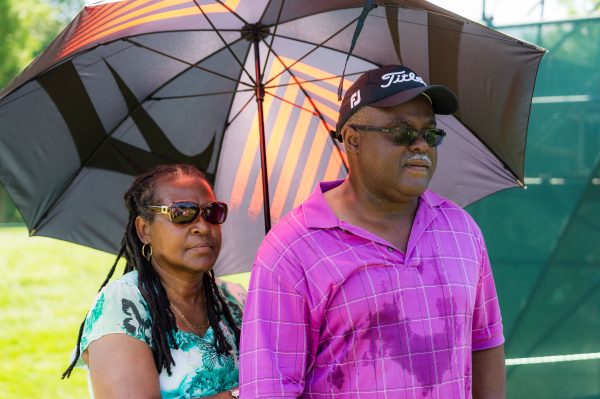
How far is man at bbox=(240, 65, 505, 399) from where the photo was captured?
215cm

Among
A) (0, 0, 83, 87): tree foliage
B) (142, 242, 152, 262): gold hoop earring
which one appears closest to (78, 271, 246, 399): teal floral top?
(142, 242, 152, 262): gold hoop earring

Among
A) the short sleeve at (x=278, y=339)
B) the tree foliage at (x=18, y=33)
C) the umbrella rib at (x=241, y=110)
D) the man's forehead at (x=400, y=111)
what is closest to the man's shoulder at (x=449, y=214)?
Answer: the man's forehead at (x=400, y=111)

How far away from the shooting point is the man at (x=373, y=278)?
7.06ft

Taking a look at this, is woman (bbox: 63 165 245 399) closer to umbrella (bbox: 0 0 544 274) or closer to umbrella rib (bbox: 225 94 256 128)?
umbrella (bbox: 0 0 544 274)

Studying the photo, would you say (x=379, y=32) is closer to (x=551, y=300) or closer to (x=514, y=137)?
(x=514, y=137)

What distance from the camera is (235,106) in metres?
A: 3.49

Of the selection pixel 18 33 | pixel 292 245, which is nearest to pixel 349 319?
pixel 292 245

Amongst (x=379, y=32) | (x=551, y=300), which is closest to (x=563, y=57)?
(x=551, y=300)

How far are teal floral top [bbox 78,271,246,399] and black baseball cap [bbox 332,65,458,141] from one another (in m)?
0.82

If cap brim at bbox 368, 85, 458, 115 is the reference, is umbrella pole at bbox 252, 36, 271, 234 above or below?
above

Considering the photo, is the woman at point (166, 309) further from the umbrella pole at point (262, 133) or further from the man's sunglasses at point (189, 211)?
the umbrella pole at point (262, 133)

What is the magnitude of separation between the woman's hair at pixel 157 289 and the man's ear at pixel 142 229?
0.7 inches

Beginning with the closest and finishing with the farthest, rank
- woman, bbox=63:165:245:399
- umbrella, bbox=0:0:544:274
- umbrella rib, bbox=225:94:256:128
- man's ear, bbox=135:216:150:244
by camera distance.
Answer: woman, bbox=63:165:245:399, man's ear, bbox=135:216:150:244, umbrella, bbox=0:0:544:274, umbrella rib, bbox=225:94:256:128

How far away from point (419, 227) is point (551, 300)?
3.12 metres
